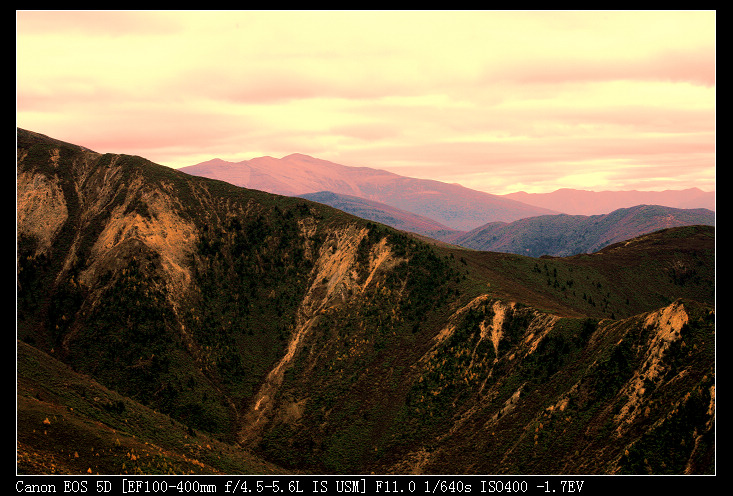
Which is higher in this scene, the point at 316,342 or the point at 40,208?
the point at 40,208

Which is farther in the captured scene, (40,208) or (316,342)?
(40,208)

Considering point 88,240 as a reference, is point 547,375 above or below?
below

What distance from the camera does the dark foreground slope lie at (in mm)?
62594

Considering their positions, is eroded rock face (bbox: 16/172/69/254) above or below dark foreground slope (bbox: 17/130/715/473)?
above

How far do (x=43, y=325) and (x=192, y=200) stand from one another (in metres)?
45.6

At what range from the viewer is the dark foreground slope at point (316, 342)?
205 feet

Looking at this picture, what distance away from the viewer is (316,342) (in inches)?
4102

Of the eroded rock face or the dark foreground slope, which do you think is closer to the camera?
the dark foreground slope

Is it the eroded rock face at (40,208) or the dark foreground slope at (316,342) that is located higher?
the eroded rock face at (40,208)

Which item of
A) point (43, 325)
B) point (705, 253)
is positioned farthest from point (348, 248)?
point (705, 253)

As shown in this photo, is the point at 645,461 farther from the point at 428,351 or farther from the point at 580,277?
the point at 580,277

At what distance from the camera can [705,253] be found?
527 feet

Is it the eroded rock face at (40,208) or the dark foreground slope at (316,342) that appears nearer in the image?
the dark foreground slope at (316,342)
